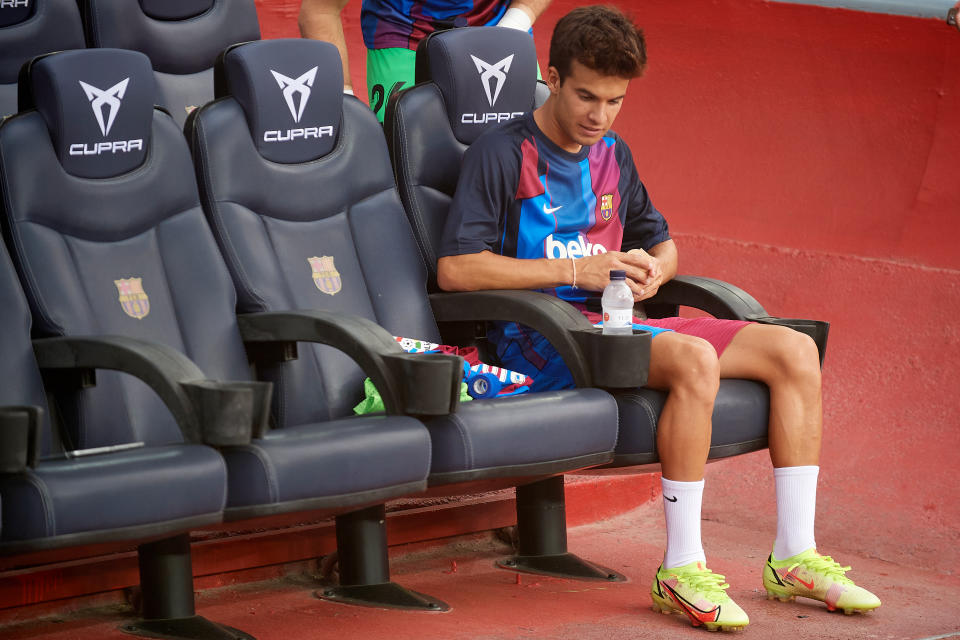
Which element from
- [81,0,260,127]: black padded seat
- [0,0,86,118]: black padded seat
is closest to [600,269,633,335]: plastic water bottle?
[81,0,260,127]: black padded seat

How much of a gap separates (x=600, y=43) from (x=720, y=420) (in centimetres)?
77

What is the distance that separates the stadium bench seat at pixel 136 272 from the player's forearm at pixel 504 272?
0.41 metres

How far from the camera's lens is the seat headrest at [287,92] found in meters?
2.80

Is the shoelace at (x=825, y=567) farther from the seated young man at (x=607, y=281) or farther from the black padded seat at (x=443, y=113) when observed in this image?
the black padded seat at (x=443, y=113)

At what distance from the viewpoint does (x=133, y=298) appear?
2574 mm

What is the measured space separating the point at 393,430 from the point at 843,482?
1.79 metres

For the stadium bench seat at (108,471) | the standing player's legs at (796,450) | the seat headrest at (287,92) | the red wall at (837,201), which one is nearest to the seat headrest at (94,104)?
the stadium bench seat at (108,471)

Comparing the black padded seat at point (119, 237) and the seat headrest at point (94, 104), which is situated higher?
the seat headrest at point (94, 104)

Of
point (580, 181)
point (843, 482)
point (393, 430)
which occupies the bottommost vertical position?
point (843, 482)

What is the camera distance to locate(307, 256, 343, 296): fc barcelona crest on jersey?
2834 millimetres

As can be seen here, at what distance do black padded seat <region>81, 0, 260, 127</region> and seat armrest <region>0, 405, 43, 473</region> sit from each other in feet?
6.21

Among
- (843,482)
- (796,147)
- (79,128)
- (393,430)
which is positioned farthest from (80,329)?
(796,147)

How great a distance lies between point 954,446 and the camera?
3730 mm

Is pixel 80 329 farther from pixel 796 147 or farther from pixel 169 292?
pixel 796 147
